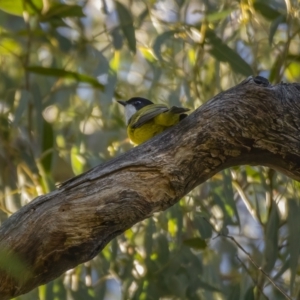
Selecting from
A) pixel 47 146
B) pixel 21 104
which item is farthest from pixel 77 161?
pixel 21 104

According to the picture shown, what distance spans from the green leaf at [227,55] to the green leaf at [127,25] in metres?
0.27

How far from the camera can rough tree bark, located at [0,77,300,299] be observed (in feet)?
5.38

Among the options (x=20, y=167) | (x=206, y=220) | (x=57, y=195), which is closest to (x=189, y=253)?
(x=206, y=220)

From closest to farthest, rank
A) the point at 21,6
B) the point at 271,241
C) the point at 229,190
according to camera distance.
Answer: the point at 271,241 → the point at 229,190 → the point at 21,6

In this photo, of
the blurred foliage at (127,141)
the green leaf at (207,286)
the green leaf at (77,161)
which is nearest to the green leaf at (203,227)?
the blurred foliage at (127,141)

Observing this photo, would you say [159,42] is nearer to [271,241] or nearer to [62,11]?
[62,11]

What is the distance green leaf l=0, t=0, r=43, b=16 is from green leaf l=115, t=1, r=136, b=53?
282 mm

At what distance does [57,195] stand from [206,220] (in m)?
0.88

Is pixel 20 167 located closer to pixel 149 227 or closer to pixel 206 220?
pixel 149 227

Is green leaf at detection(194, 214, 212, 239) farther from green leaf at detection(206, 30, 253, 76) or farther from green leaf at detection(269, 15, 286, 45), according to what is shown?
green leaf at detection(269, 15, 286, 45)

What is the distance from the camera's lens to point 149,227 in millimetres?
2584

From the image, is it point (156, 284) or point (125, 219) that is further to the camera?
point (156, 284)

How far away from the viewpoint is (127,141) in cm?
289

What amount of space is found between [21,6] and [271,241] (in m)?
1.15
